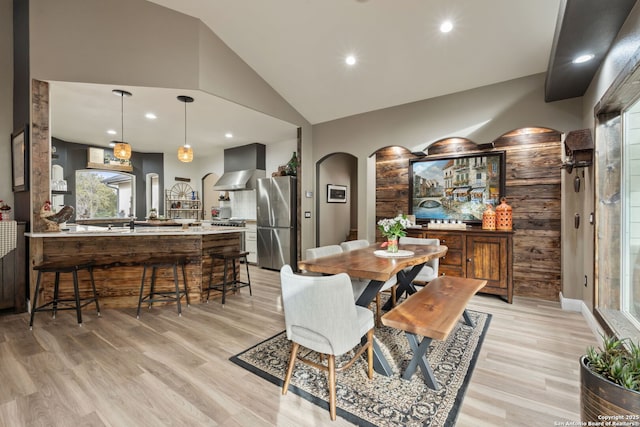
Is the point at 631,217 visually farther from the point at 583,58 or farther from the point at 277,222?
the point at 277,222

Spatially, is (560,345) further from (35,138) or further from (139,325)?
(35,138)

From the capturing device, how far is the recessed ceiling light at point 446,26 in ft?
10.4

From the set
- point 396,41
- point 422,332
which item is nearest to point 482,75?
point 396,41

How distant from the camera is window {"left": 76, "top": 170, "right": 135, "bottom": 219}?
273 inches

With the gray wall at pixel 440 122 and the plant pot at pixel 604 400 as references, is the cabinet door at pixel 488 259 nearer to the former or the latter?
the gray wall at pixel 440 122

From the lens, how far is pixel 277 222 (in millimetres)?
5781

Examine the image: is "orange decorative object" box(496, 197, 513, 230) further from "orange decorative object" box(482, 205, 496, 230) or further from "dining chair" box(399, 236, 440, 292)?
"dining chair" box(399, 236, 440, 292)

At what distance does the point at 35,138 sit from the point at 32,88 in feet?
1.85

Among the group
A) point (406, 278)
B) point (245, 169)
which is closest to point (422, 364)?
point (406, 278)

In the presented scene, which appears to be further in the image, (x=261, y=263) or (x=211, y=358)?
(x=261, y=263)

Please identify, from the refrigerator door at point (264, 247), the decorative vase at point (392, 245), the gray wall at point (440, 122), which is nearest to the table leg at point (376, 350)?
the decorative vase at point (392, 245)

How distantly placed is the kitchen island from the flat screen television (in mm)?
3073

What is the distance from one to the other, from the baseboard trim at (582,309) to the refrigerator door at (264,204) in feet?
15.3

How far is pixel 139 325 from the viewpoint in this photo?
→ 3061 millimetres
